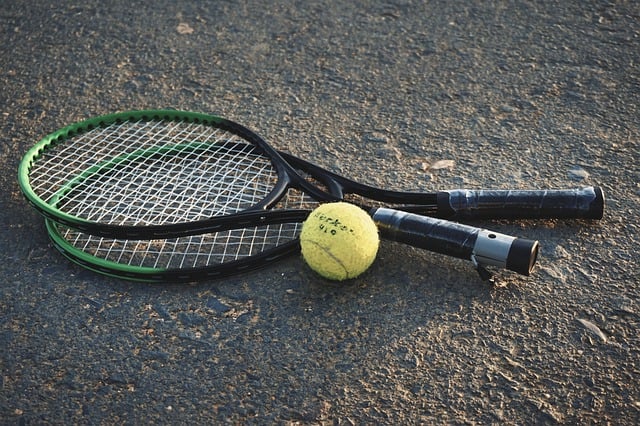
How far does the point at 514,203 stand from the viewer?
2.75 meters

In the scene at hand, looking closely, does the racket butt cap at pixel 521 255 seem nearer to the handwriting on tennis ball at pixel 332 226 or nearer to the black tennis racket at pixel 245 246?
the black tennis racket at pixel 245 246

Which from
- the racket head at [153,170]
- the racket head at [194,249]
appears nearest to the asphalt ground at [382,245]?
the racket head at [194,249]

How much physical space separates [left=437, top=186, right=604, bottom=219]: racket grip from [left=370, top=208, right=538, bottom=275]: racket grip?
0.12 metres

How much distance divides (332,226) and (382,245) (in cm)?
36

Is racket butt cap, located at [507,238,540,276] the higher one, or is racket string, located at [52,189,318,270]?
racket butt cap, located at [507,238,540,276]

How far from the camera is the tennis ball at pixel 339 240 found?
8.16 ft

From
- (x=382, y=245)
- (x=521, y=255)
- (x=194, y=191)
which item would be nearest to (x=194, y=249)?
(x=194, y=191)

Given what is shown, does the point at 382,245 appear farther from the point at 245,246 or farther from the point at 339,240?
the point at 245,246

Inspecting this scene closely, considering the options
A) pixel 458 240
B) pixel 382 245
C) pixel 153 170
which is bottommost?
pixel 153 170

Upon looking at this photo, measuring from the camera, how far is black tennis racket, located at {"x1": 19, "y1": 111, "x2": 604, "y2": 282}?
2.62 m

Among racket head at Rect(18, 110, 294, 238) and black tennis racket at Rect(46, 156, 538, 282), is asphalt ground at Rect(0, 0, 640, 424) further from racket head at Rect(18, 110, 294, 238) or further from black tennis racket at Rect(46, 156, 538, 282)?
racket head at Rect(18, 110, 294, 238)

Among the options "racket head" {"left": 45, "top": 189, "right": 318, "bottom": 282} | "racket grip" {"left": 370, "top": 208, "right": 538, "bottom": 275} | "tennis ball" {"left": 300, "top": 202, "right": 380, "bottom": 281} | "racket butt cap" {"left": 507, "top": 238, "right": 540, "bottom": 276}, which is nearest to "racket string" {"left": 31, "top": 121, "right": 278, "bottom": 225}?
"racket head" {"left": 45, "top": 189, "right": 318, "bottom": 282}

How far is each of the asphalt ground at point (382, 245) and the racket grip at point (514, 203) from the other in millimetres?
126

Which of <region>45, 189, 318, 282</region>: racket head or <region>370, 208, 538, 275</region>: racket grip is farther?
<region>45, 189, 318, 282</region>: racket head
